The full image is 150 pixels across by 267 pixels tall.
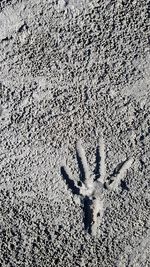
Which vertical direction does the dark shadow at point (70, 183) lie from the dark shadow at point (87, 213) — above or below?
above

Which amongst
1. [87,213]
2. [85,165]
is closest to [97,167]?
[85,165]

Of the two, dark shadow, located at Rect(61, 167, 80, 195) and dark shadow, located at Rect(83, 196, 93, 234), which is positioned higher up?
dark shadow, located at Rect(61, 167, 80, 195)

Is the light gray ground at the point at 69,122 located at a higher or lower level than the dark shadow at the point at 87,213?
higher

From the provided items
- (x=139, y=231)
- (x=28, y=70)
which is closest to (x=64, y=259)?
(x=139, y=231)

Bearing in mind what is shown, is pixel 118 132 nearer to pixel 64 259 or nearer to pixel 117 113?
pixel 117 113

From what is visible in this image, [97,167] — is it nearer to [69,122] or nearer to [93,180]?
[93,180]

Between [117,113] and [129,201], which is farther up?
[117,113]
